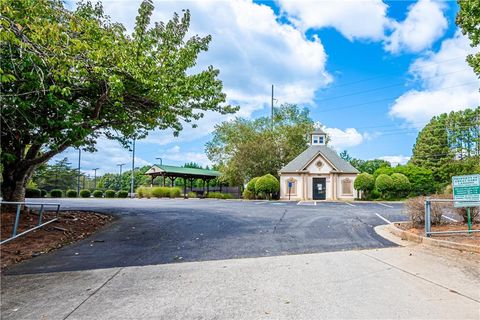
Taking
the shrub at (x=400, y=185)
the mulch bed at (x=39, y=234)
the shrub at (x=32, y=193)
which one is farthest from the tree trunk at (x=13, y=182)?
the shrub at (x=400, y=185)

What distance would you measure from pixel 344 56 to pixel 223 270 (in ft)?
55.5

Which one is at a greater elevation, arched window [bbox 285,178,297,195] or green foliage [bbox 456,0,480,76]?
green foliage [bbox 456,0,480,76]

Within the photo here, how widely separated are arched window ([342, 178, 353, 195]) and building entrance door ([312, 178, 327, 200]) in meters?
1.67

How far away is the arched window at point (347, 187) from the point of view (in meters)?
29.7

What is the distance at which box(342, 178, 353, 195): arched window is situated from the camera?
29.7m

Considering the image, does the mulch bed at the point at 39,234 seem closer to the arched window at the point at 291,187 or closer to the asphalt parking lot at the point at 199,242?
the asphalt parking lot at the point at 199,242

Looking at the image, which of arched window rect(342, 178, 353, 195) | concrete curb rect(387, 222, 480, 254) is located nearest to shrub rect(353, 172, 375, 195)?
arched window rect(342, 178, 353, 195)

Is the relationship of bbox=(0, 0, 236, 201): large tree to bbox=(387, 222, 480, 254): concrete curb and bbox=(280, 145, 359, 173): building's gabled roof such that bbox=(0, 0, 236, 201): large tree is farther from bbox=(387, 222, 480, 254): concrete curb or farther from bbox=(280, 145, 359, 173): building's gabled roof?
bbox=(280, 145, 359, 173): building's gabled roof

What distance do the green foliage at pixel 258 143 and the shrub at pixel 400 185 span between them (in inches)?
477

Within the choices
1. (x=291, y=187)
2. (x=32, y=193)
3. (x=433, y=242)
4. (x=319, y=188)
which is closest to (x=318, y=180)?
(x=319, y=188)

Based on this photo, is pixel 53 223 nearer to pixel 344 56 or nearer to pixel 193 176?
pixel 344 56

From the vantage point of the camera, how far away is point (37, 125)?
7211 millimetres

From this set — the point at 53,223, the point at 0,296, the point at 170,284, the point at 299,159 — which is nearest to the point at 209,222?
the point at 53,223

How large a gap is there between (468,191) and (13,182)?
12.6m
